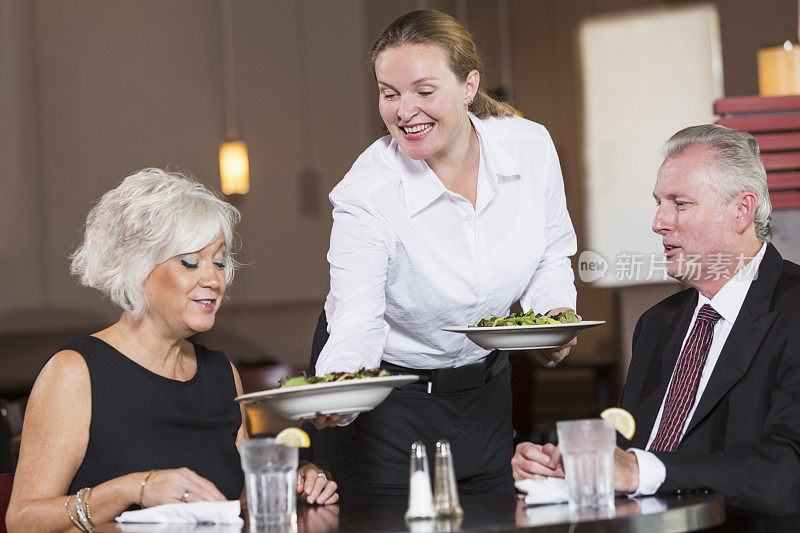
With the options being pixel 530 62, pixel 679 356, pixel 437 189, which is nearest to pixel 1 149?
pixel 530 62

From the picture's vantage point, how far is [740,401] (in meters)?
1.93

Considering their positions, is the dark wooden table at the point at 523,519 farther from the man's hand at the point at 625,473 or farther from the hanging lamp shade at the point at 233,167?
the hanging lamp shade at the point at 233,167

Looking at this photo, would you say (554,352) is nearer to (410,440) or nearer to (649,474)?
(410,440)

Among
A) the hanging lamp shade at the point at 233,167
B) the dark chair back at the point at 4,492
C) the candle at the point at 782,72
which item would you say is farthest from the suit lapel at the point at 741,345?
the hanging lamp shade at the point at 233,167

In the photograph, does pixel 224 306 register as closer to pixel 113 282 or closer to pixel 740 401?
pixel 113 282

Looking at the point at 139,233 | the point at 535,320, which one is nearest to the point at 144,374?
the point at 139,233

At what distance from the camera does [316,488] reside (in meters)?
1.92

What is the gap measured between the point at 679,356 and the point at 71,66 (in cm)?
528

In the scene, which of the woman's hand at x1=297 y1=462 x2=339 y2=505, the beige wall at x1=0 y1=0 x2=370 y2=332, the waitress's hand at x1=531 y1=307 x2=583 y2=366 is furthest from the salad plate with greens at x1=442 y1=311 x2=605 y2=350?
the beige wall at x1=0 y1=0 x2=370 y2=332

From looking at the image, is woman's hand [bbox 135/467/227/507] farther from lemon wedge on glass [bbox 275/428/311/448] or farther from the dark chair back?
the dark chair back

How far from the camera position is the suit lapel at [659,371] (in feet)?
7.14

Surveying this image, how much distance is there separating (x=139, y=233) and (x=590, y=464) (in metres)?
1.11

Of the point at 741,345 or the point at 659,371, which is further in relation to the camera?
the point at 659,371

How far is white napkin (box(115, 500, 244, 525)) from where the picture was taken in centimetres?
165
